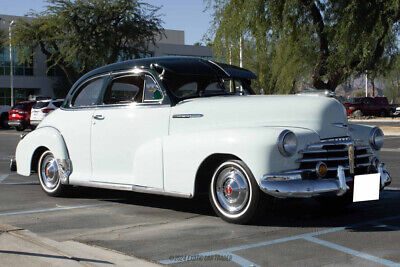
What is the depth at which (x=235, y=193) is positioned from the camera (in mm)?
5758

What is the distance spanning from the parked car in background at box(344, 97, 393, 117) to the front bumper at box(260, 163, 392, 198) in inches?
1508

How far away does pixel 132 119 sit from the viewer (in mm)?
6871

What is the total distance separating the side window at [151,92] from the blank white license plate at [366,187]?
8.13ft

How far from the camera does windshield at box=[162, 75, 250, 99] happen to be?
6766 mm

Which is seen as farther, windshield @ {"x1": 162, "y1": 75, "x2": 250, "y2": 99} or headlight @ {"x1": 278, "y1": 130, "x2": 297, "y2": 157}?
windshield @ {"x1": 162, "y1": 75, "x2": 250, "y2": 99}

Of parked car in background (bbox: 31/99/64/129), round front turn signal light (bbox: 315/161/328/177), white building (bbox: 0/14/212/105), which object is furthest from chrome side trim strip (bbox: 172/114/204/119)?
white building (bbox: 0/14/212/105)

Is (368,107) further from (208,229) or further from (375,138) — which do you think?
(208,229)

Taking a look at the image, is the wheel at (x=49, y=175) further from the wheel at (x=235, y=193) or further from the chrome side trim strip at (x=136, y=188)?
the wheel at (x=235, y=193)

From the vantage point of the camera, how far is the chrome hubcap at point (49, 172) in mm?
7922

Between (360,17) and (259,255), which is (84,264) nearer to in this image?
(259,255)

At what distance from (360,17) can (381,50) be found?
2392 millimetres

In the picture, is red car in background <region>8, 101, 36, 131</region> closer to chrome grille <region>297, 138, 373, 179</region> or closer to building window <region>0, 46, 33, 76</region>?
building window <region>0, 46, 33, 76</region>

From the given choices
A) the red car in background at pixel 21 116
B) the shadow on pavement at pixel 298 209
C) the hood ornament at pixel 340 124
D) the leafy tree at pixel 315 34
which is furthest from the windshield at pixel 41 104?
the hood ornament at pixel 340 124

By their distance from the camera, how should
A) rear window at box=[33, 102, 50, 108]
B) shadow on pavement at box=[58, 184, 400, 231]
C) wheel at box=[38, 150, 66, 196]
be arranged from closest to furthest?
shadow on pavement at box=[58, 184, 400, 231], wheel at box=[38, 150, 66, 196], rear window at box=[33, 102, 50, 108]
